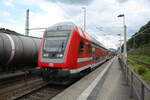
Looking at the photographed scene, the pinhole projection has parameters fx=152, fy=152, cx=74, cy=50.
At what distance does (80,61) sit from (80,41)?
1181 millimetres

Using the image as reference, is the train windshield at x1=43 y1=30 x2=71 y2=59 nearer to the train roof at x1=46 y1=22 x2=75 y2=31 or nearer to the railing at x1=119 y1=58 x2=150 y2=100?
the train roof at x1=46 y1=22 x2=75 y2=31

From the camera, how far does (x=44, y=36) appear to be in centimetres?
897

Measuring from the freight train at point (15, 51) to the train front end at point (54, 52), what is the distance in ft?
7.13

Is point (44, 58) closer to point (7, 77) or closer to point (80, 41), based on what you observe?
point (80, 41)

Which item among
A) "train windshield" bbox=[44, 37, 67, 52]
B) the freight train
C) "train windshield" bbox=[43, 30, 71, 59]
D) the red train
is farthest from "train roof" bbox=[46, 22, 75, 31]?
the freight train

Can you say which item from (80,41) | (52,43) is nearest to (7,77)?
(52,43)

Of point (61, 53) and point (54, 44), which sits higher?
point (54, 44)

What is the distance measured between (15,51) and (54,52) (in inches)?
120

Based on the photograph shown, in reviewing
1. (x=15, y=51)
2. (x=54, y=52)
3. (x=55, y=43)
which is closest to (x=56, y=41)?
(x=55, y=43)

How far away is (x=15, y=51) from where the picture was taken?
9609 millimetres

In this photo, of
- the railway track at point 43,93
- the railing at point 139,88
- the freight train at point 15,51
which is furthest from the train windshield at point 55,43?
the railing at point 139,88

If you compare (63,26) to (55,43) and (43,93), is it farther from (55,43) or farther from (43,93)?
(43,93)

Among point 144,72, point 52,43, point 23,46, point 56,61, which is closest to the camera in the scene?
point 56,61

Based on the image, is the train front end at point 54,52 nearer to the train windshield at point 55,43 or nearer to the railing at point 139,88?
the train windshield at point 55,43
